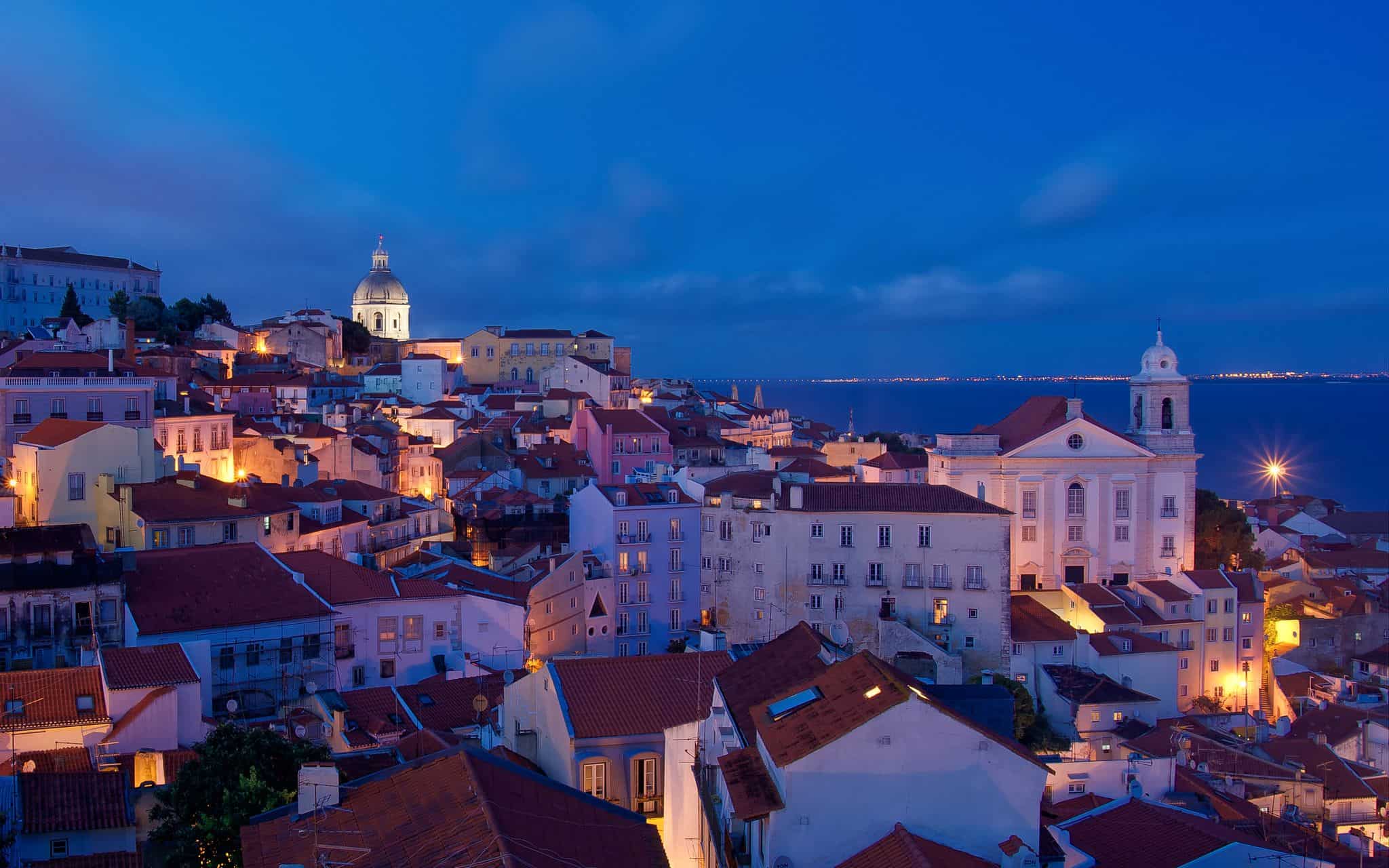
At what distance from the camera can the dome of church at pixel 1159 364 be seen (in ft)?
146

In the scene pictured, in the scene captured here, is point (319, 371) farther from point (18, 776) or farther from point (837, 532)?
point (18, 776)

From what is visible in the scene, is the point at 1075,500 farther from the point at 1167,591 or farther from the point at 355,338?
the point at 355,338

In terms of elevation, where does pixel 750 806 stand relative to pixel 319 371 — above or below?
below

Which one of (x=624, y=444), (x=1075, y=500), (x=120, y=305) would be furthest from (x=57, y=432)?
(x=120, y=305)

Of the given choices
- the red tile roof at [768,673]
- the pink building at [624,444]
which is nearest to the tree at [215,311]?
the pink building at [624,444]

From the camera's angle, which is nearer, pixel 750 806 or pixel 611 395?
pixel 750 806

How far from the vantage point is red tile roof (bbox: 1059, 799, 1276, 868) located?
15172 mm

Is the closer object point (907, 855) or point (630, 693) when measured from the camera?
point (907, 855)

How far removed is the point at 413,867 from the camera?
10008 mm

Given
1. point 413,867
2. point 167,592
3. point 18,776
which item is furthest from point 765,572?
point 413,867

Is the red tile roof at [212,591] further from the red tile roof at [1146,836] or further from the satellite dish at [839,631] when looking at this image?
the red tile roof at [1146,836]

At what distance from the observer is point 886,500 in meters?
34.4

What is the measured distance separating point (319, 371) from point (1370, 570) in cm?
5592

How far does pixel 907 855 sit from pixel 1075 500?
108 feet
